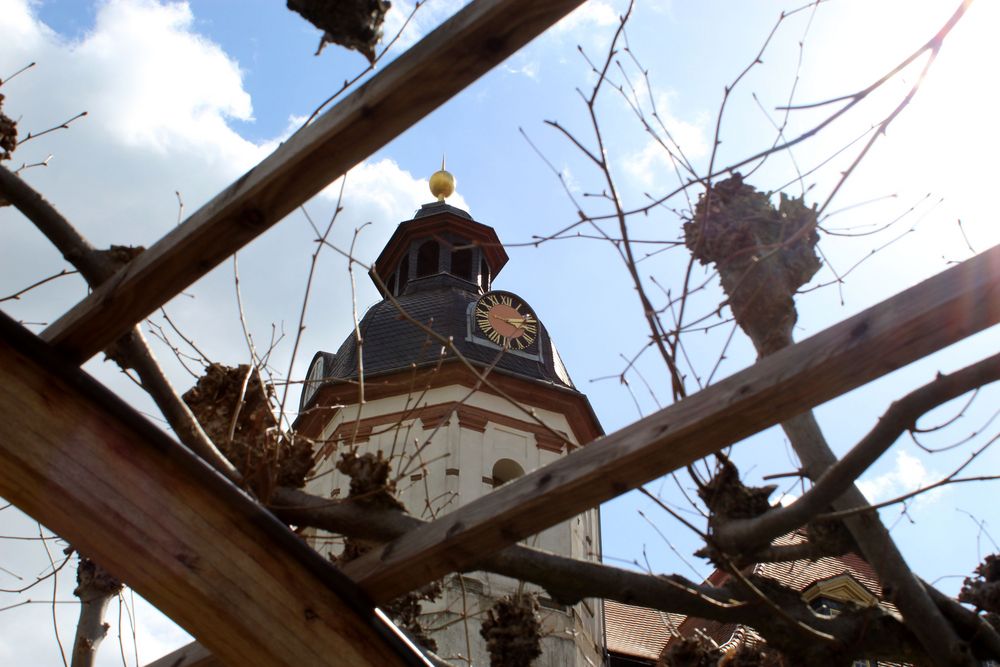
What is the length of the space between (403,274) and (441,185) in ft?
12.4

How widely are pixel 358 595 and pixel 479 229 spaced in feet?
56.7

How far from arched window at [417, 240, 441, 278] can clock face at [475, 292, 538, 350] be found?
2002 mm

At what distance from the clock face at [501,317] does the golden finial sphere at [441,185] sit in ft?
18.9

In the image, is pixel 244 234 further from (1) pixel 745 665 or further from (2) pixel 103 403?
(1) pixel 745 665

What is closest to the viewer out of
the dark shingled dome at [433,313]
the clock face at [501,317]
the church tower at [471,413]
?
the church tower at [471,413]

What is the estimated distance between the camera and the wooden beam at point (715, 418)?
2.37m

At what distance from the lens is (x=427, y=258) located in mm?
19922

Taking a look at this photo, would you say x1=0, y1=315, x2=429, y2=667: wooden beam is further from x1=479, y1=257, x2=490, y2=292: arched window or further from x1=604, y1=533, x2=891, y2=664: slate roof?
x1=479, y1=257, x2=490, y2=292: arched window

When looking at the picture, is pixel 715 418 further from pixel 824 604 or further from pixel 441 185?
pixel 441 185

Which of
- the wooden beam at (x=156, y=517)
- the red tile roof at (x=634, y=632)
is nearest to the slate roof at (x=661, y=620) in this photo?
the red tile roof at (x=634, y=632)

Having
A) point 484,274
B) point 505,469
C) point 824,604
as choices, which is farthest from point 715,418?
point 484,274

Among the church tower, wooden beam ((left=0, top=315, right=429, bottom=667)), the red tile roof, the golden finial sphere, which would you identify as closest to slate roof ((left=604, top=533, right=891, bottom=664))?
the red tile roof

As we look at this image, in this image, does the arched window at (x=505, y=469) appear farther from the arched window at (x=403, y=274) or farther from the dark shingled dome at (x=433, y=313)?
the arched window at (x=403, y=274)

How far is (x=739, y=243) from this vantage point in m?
4.01
